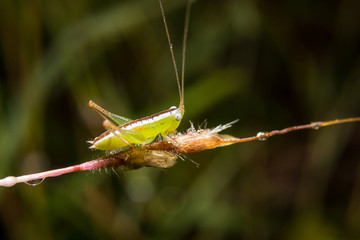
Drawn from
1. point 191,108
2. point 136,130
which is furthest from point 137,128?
point 191,108

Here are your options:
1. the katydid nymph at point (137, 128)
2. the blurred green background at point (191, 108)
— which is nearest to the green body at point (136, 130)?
the katydid nymph at point (137, 128)

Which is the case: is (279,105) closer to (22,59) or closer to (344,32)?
(344,32)

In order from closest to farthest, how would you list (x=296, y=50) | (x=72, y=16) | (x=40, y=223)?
1. (x=40, y=223)
2. (x=72, y=16)
3. (x=296, y=50)

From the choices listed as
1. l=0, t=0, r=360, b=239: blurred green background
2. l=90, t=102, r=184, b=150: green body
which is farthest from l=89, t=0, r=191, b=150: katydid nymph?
l=0, t=0, r=360, b=239: blurred green background

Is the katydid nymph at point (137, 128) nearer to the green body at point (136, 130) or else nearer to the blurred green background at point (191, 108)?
the green body at point (136, 130)

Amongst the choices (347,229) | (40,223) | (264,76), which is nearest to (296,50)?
(264,76)

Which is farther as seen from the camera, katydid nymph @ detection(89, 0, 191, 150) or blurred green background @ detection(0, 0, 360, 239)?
blurred green background @ detection(0, 0, 360, 239)

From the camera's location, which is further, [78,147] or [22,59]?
[78,147]

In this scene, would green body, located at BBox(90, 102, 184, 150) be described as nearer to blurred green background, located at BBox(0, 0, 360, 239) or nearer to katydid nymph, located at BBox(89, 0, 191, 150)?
katydid nymph, located at BBox(89, 0, 191, 150)

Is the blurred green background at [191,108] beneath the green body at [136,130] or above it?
above
